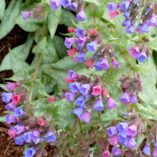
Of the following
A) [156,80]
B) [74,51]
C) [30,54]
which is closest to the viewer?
[74,51]

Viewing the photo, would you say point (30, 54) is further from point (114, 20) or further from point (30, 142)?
point (30, 142)

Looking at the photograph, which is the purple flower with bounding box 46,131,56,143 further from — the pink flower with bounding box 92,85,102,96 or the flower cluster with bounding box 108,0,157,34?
the flower cluster with bounding box 108,0,157,34

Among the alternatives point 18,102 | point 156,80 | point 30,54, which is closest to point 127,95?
point 18,102

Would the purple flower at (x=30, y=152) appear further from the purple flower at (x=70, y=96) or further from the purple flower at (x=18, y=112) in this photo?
the purple flower at (x=70, y=96)

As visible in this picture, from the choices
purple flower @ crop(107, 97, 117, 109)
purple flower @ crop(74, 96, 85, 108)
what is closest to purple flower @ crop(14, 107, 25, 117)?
purple flower @ crop(74, 96, 85, 108)

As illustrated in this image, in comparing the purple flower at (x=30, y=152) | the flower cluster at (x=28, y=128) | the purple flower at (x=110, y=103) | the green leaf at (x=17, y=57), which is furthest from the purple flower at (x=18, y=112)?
the green leaf at (x=17, y=57)

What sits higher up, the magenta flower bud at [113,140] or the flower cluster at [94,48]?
the flower cluster at [94,48]
